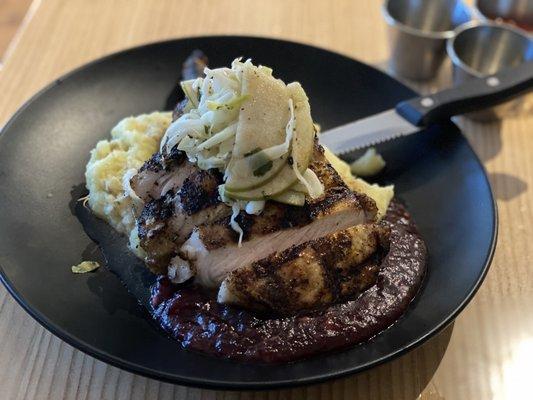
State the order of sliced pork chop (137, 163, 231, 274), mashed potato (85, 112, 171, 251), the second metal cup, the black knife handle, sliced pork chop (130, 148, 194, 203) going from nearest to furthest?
sliced pork chop (137, 163, 231, 274)
sliced pork chop (130, 148, 194, 203)
mashed potato (85, 112, 171, 251)
the black knife handle
the second metal cup

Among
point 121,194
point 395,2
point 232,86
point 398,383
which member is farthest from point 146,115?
point 395,2

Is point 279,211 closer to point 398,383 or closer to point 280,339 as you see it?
point 280,339

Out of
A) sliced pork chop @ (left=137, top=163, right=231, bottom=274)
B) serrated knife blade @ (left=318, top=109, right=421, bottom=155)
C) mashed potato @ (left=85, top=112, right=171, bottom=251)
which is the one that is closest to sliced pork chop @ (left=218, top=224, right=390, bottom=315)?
sliced pork chop @ (left=137, top=163, right=231, bottom=274)

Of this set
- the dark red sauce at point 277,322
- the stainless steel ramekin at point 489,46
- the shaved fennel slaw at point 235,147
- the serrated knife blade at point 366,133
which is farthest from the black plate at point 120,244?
the stainless steel ramekin at point 489,46

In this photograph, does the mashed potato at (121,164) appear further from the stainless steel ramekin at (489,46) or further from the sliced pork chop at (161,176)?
the stainless steel ramekin at (489,46)

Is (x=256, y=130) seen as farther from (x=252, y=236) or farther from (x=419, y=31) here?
(x=419, y=31)

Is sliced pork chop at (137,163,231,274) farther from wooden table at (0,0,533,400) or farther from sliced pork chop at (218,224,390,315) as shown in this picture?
wooden table at (0,0,533,400)

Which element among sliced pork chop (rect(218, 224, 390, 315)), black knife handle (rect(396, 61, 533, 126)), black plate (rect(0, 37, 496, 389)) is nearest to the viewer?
black plate (rect(0, 37, 496, 389))

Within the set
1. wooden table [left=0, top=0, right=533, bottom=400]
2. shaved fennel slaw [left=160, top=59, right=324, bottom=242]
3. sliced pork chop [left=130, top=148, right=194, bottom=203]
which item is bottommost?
wooden table [left=0, top=0, right=533, bottom=400]
